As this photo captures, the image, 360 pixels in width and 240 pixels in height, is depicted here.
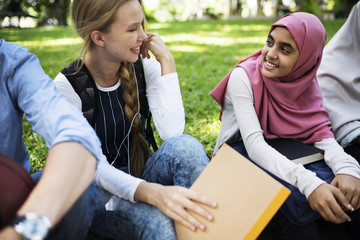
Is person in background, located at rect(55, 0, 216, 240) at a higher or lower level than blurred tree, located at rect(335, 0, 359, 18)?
higher

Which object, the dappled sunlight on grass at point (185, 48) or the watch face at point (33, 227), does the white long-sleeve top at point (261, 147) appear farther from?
the dappled sunlight on grass at point (185, 48)

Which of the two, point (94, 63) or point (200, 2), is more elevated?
point (94, 63)

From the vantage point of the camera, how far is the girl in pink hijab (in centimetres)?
172

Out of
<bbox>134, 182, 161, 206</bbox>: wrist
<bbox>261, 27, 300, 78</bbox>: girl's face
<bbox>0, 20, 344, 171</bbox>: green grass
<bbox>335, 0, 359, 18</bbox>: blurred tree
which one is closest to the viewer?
<bbox>134, 182, 161, 206</bbox>: wrist

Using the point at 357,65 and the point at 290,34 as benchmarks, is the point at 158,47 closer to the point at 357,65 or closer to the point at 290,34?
the point at 290,34

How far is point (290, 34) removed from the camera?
6.41ft

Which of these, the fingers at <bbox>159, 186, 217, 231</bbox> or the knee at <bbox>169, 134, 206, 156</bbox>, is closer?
the fingers at <bbox>159, 186, 217, 231</bbox>

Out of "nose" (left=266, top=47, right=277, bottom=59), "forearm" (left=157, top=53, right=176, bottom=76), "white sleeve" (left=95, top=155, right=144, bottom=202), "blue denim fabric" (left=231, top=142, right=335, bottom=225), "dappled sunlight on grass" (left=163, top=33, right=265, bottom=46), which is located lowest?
"dappled sunlight on grass" (left=163, top=33, right=265, bottom=46)

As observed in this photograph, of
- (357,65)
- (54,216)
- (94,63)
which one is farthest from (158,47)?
(357,65)

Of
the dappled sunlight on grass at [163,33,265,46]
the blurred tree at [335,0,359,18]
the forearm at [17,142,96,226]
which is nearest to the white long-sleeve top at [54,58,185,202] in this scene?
the forearm at [17,142,96,226]

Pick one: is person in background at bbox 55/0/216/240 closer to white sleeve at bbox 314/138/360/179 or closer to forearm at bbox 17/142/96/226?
forearm at bbox 17/142/96/226

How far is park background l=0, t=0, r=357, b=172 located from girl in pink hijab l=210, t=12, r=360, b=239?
→ 943 mm

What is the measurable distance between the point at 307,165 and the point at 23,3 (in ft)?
63.6

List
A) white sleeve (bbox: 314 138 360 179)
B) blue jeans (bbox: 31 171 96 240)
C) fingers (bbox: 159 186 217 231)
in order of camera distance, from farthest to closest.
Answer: white sleeve (bbox: 314 138 360 179)
fingers (bbox: 159 186 217 231)
blue jeans (bbox: 31 171 96 240)
